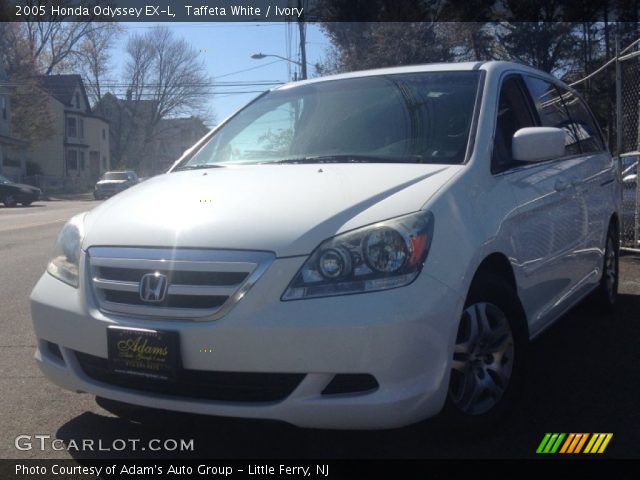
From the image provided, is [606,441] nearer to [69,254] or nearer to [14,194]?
[69,254]

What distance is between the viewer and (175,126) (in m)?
67.1

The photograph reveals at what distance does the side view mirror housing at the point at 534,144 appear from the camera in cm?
350

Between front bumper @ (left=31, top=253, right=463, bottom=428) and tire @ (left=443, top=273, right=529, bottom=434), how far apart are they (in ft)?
0.83

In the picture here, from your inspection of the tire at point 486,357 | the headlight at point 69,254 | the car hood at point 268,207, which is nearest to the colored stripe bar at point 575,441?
the tire at point 486,357

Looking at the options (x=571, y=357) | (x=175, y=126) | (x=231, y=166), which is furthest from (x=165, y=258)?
(x=175, y=126)

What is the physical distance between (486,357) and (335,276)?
0.91m

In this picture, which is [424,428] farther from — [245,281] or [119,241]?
[119,241]

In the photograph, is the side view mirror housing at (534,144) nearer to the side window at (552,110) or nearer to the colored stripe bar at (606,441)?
the side window at (552,110)

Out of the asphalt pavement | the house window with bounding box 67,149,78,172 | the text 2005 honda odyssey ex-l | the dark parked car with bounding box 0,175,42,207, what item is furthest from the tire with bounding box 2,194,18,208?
the text 2005 honda odyssey ex-l

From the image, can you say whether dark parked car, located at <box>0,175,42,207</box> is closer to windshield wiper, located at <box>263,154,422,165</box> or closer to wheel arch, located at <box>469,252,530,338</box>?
windshield wiper, located at <box>263,154,422,165</box>

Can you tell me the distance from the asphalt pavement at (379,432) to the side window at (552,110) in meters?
1.35

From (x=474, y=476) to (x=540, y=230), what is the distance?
57.5 inches

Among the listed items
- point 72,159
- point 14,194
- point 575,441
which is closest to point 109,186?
point 14,194

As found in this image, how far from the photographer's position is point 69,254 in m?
3.23
